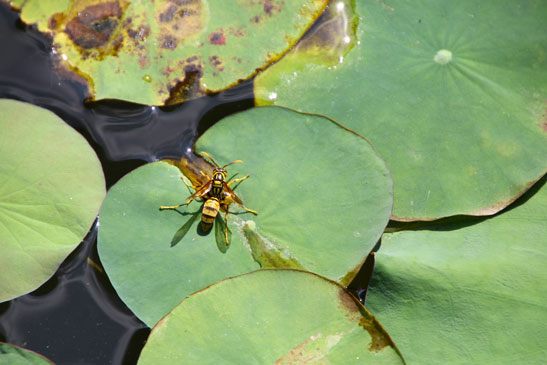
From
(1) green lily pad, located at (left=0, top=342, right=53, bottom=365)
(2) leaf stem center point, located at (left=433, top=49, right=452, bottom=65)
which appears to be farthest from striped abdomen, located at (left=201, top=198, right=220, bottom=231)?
(2) leaf stem center point, located at (left=433, top=49, right=452, bottom=65)

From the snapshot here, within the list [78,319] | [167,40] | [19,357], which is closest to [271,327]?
[78,319]

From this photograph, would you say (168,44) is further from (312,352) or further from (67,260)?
(312,352)

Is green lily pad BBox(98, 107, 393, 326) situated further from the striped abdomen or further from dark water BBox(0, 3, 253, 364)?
dark water BBox(0, 3, 253, 364)

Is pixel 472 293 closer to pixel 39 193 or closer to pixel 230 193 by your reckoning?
pixel 230 193

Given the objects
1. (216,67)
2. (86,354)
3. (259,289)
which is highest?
(216,67)

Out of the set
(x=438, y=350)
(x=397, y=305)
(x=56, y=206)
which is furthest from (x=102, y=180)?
(x=438, y=350)

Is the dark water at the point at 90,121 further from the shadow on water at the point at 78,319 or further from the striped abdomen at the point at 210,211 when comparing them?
the striped abdomen at the point at 210,211
